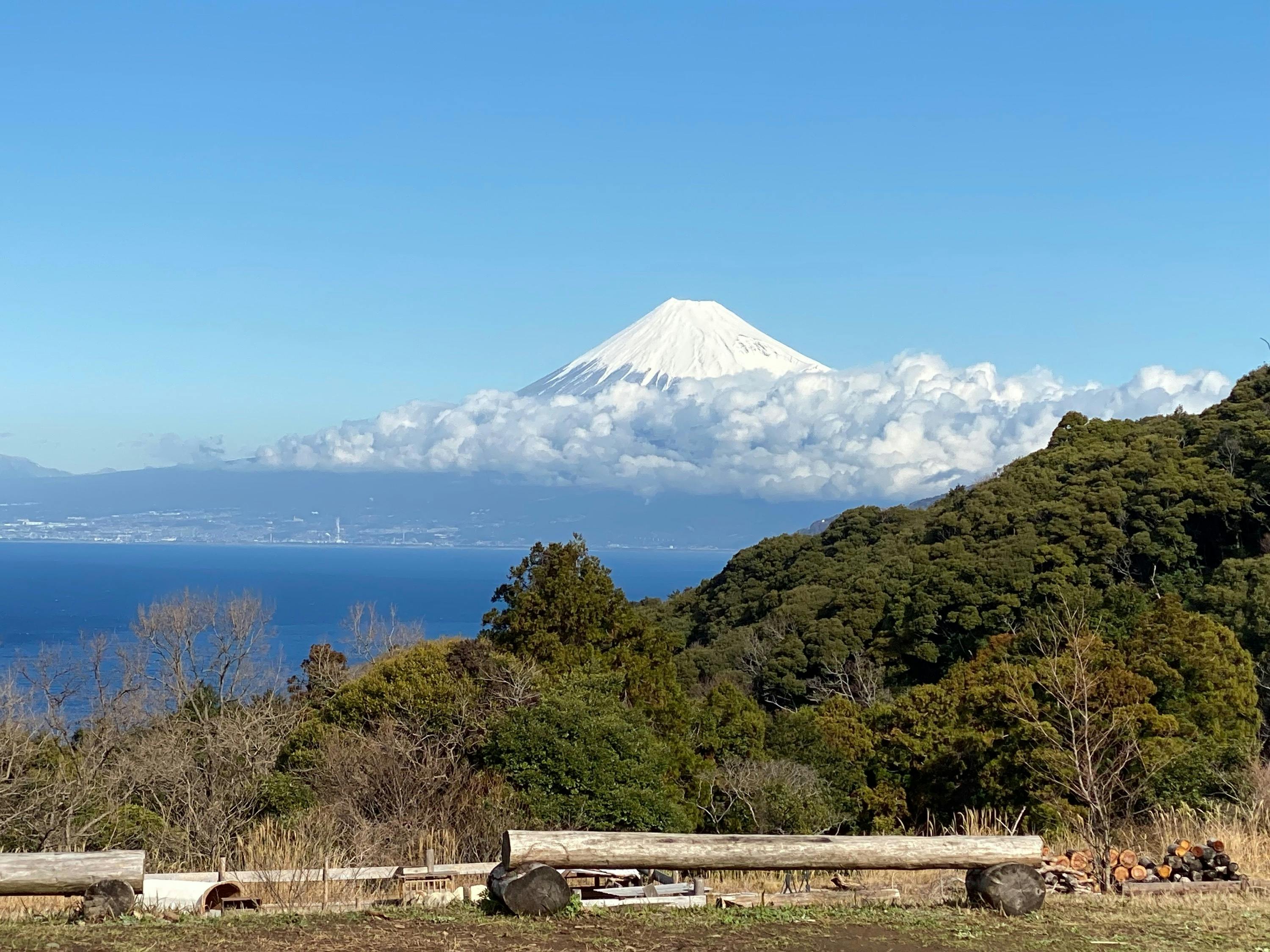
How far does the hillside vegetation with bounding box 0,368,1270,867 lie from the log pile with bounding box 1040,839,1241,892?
401mm

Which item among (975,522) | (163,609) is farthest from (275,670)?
(975,522)

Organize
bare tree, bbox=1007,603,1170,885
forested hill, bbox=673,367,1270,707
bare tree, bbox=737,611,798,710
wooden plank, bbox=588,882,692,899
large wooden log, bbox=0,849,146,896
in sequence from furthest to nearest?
1. bare tree, bbox=737,611,798,710
2. forested hill, bbox=673,367,1270,707
3. bare tree, bbox=1007,603,1170,885
4. wooden plank, bbox=588,882,692,899
5. large wooden log, bbox=0,849,146,896

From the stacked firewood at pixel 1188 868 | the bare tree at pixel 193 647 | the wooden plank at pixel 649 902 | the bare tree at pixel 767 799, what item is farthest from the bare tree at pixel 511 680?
the stacked firewood at pixel 1188 868

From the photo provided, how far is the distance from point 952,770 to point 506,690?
8.38 metres

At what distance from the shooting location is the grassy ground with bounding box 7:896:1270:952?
6172 mm

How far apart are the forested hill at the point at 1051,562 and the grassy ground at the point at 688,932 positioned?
25019 mm

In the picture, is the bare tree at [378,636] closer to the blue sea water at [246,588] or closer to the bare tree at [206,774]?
the bare tree at [206,774]

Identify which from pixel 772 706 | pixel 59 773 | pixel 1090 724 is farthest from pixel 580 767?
pixel 772 706

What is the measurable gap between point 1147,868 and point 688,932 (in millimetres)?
3727

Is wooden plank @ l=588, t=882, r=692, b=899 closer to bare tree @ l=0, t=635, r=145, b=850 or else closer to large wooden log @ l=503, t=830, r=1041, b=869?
large wooden log @ l=503, t=830, r=1041, b=869

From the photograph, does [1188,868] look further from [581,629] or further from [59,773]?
[581,629]

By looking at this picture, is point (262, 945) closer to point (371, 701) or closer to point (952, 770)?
point (371, 701)

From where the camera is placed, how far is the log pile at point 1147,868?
26.8ft

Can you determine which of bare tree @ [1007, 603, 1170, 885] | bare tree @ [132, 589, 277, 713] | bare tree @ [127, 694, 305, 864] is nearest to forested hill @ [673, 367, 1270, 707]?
bare tree @ [1007, 603, 1170, 885]
